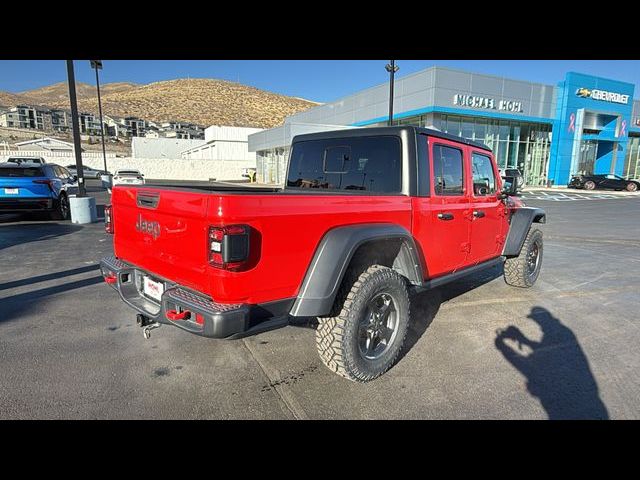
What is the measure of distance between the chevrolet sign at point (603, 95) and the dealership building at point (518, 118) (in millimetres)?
78

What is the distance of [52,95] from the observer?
163m

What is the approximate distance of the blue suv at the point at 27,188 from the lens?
941 cm

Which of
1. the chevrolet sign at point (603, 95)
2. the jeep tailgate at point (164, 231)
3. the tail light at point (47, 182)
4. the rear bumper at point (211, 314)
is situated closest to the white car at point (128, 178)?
the tail light at point (47, 182)

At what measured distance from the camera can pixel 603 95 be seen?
3117 centimetres

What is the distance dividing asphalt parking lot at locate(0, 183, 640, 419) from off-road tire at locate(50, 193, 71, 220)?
236 inches

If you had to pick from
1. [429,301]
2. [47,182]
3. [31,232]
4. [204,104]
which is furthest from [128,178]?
[204,104]

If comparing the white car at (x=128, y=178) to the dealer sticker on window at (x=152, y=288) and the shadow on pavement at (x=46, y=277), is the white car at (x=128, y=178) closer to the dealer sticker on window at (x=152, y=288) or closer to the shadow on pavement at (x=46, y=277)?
the shadow on pavement at (x=46, y=277)

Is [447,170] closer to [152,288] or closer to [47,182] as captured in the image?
[152,288]

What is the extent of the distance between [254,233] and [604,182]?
35.8 meters

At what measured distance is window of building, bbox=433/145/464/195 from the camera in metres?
3.54

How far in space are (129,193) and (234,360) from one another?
1.63 metres

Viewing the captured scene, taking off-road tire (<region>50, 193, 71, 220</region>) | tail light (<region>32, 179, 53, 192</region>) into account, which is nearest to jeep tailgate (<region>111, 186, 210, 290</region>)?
tail light (<region>32, 179, 53, 192</region>)
